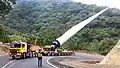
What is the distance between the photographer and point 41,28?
12281cm

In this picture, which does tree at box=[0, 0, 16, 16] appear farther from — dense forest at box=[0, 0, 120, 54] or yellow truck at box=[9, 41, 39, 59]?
yellow truck at box=[9, 41, 39, 59]

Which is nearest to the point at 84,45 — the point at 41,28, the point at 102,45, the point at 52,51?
the point at 102,45

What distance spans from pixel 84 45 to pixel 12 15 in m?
33.3

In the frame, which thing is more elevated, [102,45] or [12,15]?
[12,15]

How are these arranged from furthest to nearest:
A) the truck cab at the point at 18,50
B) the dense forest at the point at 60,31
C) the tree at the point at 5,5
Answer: the dense forest at the point at 60,31, the tree at the point at 5,5, the truck cab at the point at 18,50

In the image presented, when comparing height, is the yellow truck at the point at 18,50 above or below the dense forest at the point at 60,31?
below

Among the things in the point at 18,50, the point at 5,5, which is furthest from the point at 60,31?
the point at 18,50

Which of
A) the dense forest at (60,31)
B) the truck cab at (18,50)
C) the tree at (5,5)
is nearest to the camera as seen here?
the truck cab at (18,50)

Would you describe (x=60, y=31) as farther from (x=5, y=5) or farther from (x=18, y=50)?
(x=18, y=50)

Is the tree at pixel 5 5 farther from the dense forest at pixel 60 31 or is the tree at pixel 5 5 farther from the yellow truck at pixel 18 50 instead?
the yellow truck at pixel 18 50

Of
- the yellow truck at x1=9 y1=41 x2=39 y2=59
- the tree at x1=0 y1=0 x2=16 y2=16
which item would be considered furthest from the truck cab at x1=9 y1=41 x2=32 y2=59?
the tree at x1=0 y1=0 x2=16 y2=16

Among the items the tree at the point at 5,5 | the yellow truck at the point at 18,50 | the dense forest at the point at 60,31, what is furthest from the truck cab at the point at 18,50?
the dense forest at the point at 60,31

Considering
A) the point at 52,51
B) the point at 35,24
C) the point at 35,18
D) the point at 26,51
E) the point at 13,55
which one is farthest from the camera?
the point at 35,18

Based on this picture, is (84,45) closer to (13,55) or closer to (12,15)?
(12,15)
